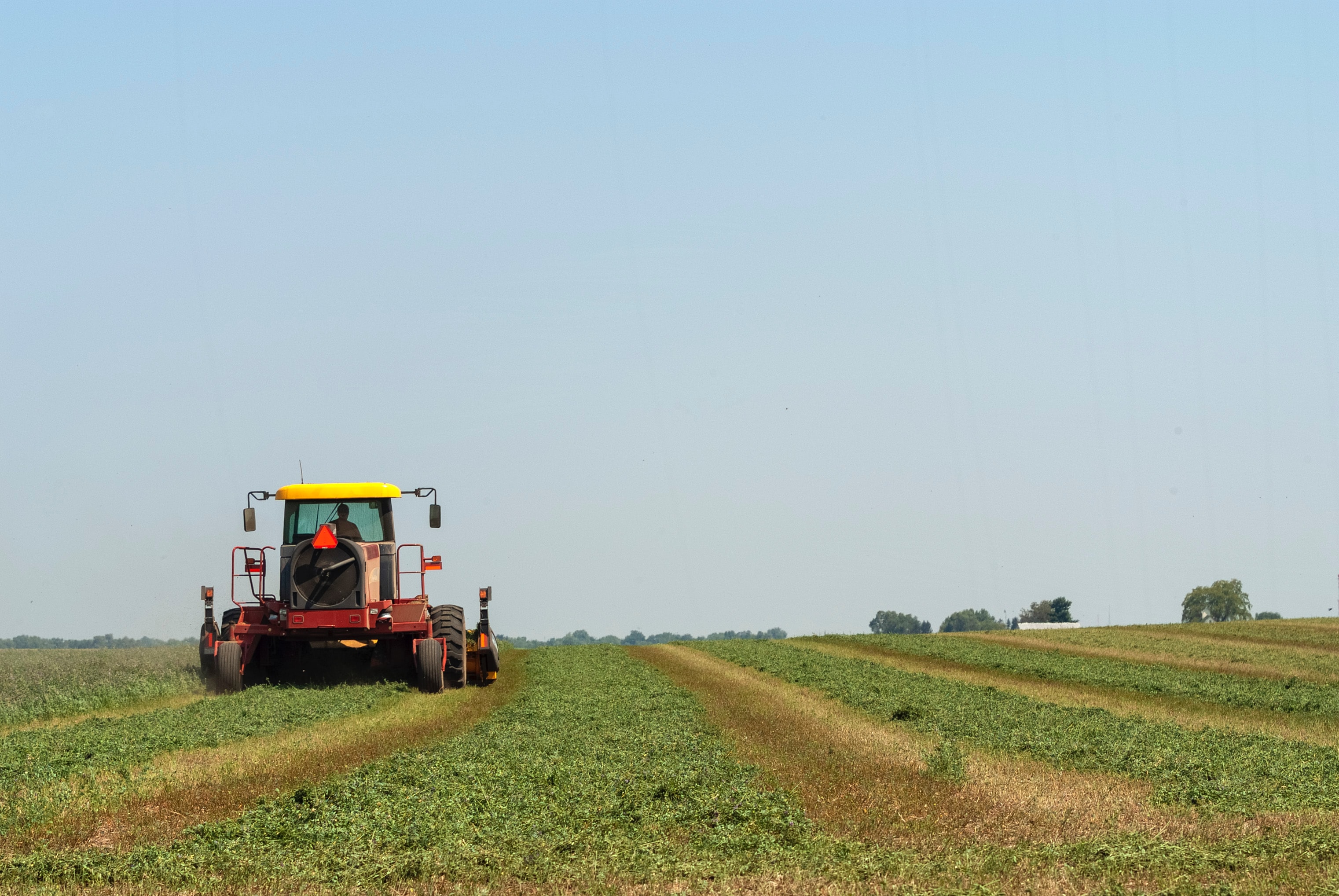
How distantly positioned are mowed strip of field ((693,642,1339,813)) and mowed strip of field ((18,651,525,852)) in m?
6.66

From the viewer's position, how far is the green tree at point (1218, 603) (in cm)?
12044

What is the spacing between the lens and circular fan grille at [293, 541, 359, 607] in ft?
73.6

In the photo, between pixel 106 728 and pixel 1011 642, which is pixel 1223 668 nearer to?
pixel 1011 642

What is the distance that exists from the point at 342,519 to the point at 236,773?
11818mm

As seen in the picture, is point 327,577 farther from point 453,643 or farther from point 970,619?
point 970,619

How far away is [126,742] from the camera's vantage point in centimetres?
1397

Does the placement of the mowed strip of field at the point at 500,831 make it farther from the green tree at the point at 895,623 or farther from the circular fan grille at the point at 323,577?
the green tree at the point at 895,623

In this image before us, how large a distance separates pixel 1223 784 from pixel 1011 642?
31.0 meters

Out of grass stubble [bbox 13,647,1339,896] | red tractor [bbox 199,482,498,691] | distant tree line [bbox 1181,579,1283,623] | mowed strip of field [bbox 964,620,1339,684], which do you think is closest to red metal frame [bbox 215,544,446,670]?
red tractor [bbox 199,482,498,691]

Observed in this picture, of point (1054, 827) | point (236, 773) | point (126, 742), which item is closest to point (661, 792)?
point (1054, 827)

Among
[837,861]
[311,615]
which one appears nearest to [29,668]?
[311,615]

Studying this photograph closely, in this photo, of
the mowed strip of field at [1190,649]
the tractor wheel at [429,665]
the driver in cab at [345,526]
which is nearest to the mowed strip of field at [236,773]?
the tractor wheel at [429,665]

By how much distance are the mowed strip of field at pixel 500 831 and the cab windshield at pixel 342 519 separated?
10991 millimetres

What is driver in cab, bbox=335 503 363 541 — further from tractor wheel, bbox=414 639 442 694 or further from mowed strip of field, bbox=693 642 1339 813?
mowed strip of field, bbox=693 642 1339 813
